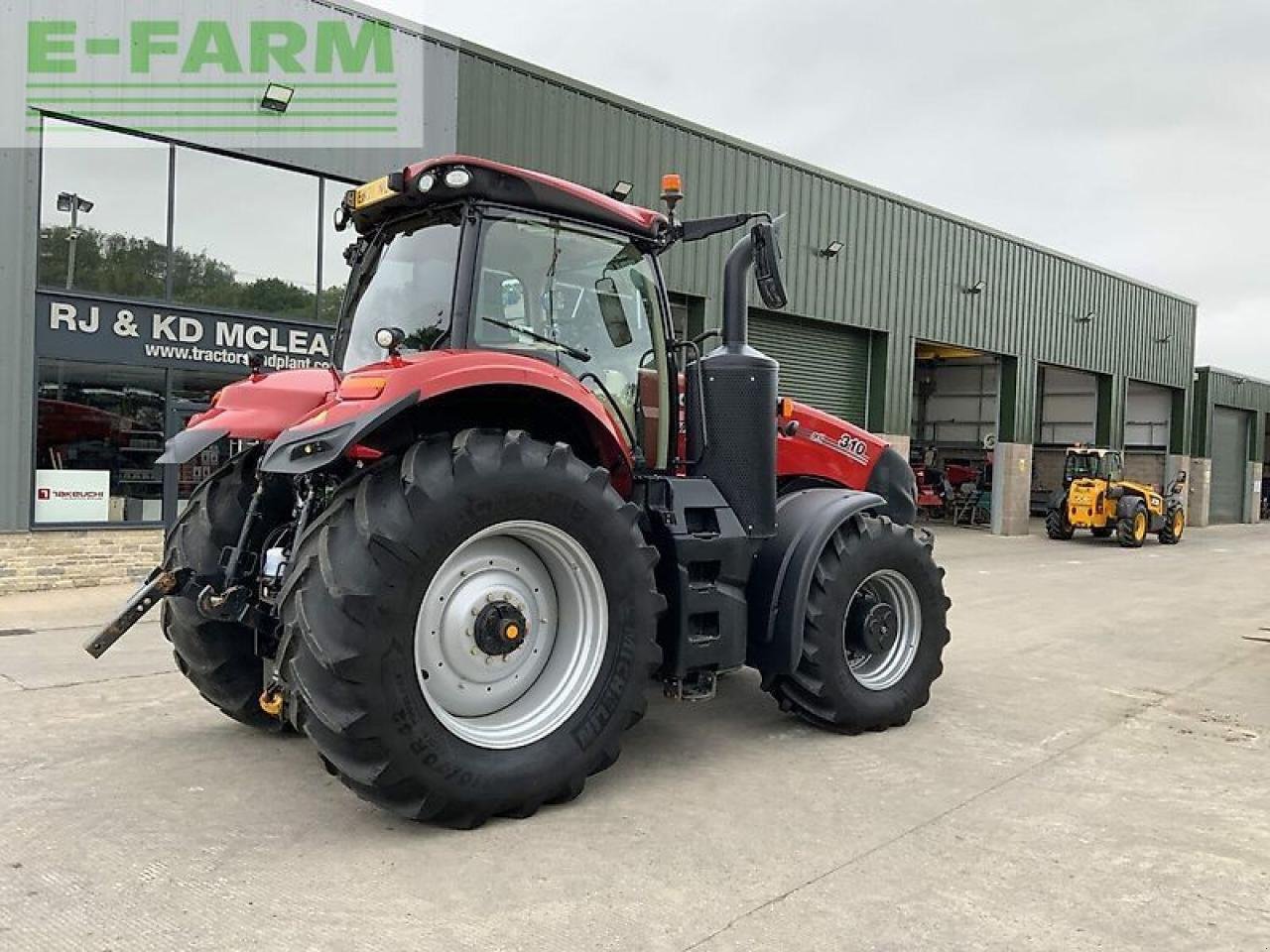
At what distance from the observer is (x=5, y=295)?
977cm

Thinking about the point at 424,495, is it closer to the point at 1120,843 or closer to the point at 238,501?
the point at 238,501

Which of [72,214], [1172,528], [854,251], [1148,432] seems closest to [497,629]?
[72,214]

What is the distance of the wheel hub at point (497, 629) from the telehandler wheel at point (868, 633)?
1594mm

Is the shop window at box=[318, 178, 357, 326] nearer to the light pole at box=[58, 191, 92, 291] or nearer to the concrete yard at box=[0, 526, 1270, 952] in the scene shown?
the light pole at box=[58, 191, 92, 291]

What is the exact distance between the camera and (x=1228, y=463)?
111 ft

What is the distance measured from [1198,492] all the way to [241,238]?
29.3 m

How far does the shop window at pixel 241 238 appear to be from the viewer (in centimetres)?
1096

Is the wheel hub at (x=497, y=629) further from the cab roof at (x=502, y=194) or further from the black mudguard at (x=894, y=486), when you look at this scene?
the black mudguard at (x=894, y=486)

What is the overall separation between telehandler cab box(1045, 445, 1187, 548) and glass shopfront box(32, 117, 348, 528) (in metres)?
15.9

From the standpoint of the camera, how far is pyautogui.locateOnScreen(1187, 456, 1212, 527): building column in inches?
1209

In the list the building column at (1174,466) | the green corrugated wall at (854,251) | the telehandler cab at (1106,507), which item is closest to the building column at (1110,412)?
the green corrugated wall at (854,251)

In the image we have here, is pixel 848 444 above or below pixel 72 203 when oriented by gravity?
below

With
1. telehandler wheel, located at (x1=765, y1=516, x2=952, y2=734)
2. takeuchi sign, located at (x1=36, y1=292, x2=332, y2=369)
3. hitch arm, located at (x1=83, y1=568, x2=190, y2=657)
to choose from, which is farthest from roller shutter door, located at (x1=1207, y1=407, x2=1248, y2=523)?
hitch arm, located at (x1=83, y1=568, x2=190, y2=657)

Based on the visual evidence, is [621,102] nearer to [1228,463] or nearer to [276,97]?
[276,97]
